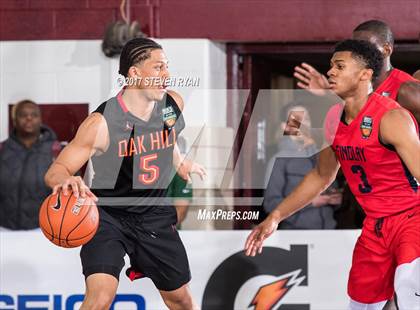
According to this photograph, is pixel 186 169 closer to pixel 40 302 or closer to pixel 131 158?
pixel 131 158

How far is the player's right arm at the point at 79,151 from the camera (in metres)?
5.34

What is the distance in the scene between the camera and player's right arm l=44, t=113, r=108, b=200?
5344mm

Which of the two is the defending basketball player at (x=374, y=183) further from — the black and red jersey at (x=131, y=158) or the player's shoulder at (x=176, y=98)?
the player's shoulder at (x=176, y=98)

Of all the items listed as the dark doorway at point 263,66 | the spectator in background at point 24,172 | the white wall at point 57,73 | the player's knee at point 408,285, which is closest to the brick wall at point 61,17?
the white wall at point 57,73

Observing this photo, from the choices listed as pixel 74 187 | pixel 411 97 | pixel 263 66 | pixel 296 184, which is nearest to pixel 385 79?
pixel 411 97

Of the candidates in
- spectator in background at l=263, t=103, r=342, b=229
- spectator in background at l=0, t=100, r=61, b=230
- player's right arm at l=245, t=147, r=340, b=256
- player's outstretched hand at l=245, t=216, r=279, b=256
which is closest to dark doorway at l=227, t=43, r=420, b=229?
spectator in background at l=263, t=103, r=342, b=229

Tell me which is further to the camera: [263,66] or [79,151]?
[263,66]

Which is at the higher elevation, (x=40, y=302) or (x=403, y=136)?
(x=403, y=136)

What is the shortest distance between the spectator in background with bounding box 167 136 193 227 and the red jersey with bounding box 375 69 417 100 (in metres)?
1.37

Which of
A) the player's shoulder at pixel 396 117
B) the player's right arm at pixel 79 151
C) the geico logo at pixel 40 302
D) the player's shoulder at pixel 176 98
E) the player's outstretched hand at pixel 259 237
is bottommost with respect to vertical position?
the geico logo at pixel 40 302

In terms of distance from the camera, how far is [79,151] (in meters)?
5.51

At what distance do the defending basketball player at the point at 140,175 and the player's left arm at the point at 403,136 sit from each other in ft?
3.90

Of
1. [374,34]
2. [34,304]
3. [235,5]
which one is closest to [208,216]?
[34,304]

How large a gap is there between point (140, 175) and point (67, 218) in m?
0.58
